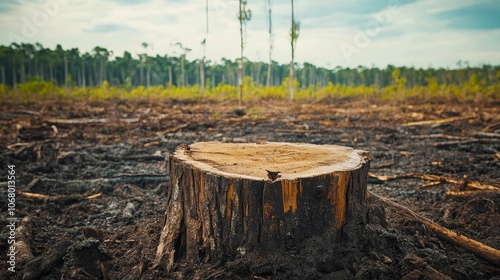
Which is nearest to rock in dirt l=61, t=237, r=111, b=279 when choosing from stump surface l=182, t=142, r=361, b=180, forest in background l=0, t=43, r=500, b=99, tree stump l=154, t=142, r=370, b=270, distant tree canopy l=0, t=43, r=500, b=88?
tree stump l=154, t=142, r=370, b=270

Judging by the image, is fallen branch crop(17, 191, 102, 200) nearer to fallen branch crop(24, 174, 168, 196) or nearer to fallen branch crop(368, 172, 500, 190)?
fallen branch crop(24, 174, 168, 196)

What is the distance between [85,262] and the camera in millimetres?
2098

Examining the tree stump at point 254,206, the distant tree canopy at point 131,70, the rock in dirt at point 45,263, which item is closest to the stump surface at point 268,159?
the tree stump at point 254,206

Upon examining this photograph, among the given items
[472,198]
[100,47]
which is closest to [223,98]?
[472,198]

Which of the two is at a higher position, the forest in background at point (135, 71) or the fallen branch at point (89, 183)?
the forest in background at point (135, 71)

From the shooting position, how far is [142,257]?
2.17m

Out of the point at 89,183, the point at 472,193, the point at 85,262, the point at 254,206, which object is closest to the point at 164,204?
the point at 89,183

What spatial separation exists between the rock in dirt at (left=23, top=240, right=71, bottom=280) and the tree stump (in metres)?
0.64

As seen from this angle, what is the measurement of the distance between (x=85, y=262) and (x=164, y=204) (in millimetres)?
1751

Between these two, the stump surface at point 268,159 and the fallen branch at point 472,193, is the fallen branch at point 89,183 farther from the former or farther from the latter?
the fallen branch at point 472,193

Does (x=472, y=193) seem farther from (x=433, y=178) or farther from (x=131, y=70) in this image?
(x=131, y=70)

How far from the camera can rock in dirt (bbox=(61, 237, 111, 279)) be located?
202cm

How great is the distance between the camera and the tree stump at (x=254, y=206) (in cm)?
189

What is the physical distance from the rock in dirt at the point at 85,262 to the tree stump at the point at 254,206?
38cm
